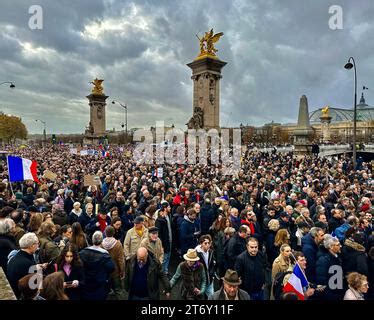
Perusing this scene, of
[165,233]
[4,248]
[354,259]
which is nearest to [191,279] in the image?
[354,259]

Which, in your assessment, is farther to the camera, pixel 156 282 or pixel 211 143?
pixel 211 143

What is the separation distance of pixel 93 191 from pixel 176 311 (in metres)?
9.20

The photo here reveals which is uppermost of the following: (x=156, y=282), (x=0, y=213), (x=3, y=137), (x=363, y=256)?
(x=3, y=137)

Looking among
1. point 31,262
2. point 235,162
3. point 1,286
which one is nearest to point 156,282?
point 31,262

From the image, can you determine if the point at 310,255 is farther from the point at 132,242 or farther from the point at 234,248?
the point at 132,242

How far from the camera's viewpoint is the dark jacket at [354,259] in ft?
15.6

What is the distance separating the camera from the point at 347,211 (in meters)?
8.23

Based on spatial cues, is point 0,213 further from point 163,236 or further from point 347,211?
point 347,211

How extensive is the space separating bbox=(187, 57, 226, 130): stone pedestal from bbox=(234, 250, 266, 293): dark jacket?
128 ft

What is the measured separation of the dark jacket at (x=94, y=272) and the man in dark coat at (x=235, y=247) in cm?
240

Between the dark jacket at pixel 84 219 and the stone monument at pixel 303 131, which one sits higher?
the stone monument at pixel 303 131

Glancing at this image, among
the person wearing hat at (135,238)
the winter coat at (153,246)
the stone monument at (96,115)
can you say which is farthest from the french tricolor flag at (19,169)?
the stone monument at (96,115)

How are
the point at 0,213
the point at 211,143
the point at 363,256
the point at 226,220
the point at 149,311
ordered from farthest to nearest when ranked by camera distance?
1. the point at 211,143
2. the point at 226,220
3. the point at 0,213
4. the point at 363,256
5. the point at 149,311

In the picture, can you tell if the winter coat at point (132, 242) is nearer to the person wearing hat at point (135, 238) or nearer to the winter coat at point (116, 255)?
the person wearing hat at point (135, 238)
